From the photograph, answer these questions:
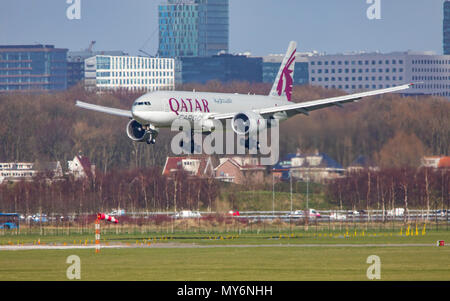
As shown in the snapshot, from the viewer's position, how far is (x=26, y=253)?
82250 mm

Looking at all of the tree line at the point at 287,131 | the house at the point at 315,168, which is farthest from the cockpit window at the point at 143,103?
the house at the point at 315,168

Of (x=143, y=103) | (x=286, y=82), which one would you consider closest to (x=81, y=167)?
(x=286, y=82)

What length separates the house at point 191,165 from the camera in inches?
5404

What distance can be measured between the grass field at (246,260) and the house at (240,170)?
128 feet

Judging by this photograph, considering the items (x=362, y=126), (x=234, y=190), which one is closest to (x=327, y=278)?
(x=362, y=126)

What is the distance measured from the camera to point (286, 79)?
111 metres

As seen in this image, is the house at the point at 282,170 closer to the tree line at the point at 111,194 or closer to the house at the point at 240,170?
the house at the point at 240,170

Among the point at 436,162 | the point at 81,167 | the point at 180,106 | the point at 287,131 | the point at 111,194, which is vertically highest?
the point at 180,106

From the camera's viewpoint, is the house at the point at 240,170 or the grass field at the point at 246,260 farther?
the house at the point at 240,170

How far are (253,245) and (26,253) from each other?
62.3ft

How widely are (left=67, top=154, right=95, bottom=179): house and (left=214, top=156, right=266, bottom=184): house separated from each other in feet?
56.9

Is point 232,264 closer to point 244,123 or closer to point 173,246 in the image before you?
point 173,246

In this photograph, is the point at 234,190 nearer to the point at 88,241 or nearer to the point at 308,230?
the point at 308,230

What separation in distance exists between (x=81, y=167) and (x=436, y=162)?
5490 cm
